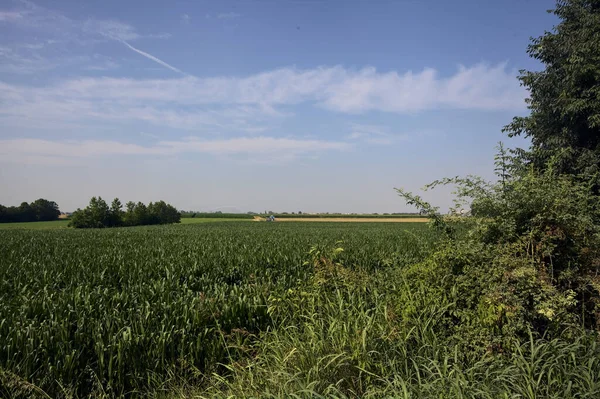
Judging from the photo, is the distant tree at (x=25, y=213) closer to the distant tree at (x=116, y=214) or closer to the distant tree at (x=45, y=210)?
the distant tree at (x=45, y=210)

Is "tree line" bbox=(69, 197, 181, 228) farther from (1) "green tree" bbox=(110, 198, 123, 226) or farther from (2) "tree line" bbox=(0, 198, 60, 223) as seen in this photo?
(2) "tree line" bbox=(0, 198, 60, 223)

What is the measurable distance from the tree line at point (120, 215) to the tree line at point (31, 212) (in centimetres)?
1815

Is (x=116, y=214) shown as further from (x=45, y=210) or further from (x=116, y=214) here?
(x=45, y=210)

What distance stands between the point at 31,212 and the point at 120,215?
24.0 metres

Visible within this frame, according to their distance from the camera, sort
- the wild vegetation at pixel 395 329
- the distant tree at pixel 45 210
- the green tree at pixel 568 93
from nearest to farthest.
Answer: the wild vegetation at pixel 395 329 < the green tree at pixel 568 93 < the distant tree at pixel 45 210

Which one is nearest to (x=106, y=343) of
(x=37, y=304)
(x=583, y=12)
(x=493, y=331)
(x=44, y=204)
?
(x=37, y=304)

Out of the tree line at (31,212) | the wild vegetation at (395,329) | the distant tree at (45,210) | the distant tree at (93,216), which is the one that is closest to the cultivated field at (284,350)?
the wild vegetation at (395,329)

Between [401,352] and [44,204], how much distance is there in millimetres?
91643

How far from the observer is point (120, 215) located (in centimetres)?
6372

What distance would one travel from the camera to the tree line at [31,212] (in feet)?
226

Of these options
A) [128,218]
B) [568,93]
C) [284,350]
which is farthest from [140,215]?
[284,350]

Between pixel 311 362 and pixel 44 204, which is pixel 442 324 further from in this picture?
pixel 44 204

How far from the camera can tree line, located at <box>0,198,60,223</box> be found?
68938 mm

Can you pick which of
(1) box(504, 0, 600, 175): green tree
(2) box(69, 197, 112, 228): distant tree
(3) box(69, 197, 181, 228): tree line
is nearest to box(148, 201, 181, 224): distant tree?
(3) box(69, 197, 181, 228): tree line
